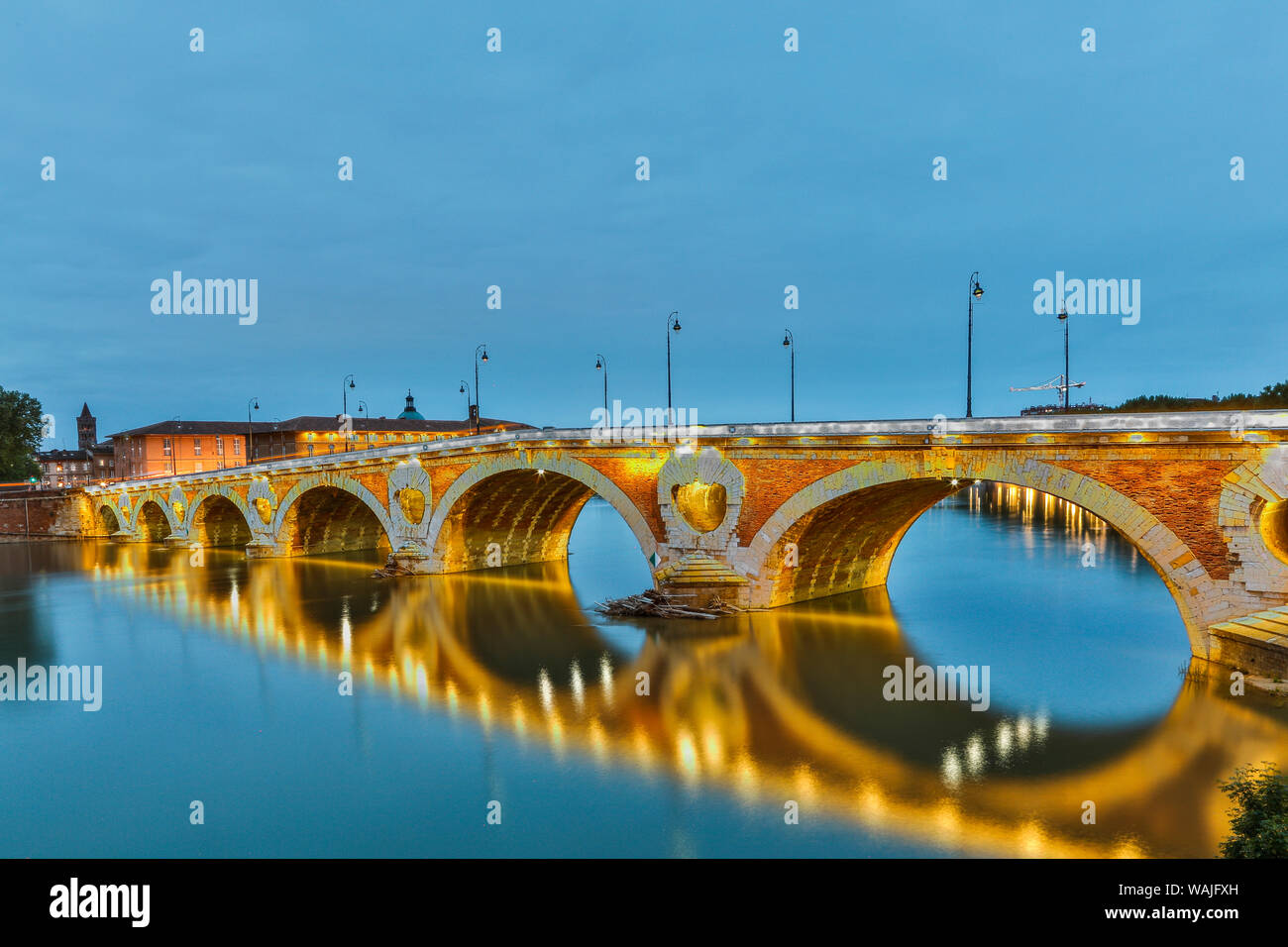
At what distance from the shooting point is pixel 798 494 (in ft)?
81.3

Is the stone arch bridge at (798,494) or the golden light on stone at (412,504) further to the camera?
the golden light on stone at (412,504)

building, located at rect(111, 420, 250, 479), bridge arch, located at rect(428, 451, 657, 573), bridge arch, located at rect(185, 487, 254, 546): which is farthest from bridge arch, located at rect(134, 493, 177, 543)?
bridge arch, located at rect(428, 451, 657, 573)

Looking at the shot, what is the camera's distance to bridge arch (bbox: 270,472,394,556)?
4678cm

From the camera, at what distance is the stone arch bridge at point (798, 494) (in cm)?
1712

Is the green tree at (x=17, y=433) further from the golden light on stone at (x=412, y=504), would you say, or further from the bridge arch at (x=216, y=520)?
the golden light on stone at (x=412, y=504)

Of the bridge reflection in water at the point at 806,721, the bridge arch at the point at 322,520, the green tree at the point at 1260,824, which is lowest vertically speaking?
the bridge reflection in water at the point at 806,721

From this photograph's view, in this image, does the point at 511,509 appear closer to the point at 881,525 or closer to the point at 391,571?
the point at 391,571

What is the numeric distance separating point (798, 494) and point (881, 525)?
6.37 m

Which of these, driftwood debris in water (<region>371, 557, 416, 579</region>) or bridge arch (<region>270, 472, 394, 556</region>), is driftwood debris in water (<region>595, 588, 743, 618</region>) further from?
bridge arch (<region>270, 472, 394, 556</region>)

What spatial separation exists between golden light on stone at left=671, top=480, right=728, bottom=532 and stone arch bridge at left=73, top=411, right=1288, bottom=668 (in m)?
0.08

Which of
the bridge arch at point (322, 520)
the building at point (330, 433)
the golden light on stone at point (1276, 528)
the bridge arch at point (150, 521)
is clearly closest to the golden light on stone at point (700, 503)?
the golden light on stone at point (1276, 528)

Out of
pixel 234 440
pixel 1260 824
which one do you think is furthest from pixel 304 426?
pixel 1260 824

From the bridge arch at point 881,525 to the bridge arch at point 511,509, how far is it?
23.0 feet
